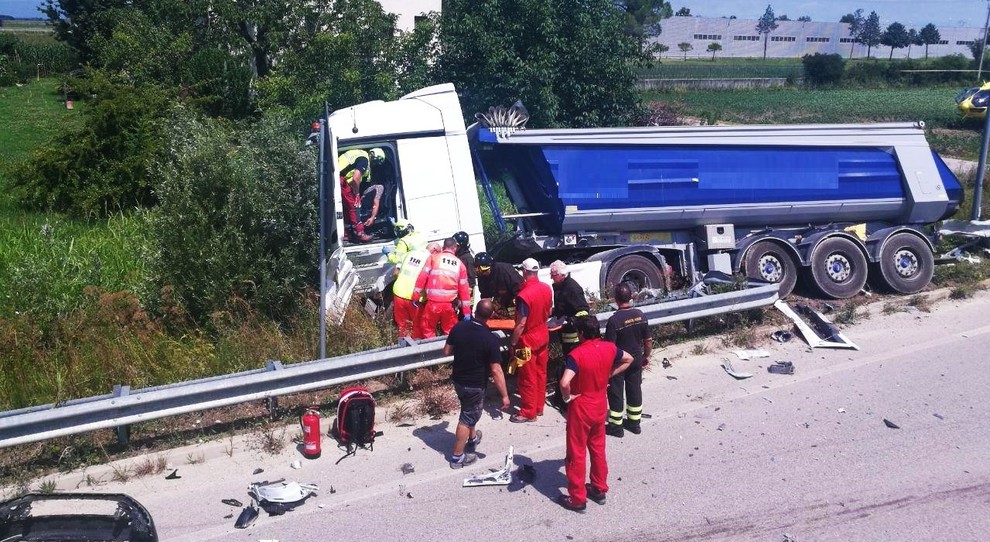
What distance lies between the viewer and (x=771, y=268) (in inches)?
431

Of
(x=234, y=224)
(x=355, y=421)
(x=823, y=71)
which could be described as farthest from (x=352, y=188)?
(x=823, y=71)

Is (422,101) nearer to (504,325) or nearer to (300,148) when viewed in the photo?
(300,148)

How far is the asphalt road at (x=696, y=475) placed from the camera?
A: 5.66m

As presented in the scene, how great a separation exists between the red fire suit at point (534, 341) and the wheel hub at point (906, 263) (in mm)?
6265

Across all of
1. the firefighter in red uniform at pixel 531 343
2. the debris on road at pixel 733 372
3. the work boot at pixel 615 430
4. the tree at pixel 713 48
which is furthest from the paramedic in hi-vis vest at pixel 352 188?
the tree at pixel 713 48

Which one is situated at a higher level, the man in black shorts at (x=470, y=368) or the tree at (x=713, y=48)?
the tree at (x=713, y=48)

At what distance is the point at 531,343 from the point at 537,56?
8444mm

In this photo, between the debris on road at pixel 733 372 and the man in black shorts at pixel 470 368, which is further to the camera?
the debris on road at pixel 733 372

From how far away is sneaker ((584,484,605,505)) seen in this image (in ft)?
19.6

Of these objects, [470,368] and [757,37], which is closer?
[470,368]

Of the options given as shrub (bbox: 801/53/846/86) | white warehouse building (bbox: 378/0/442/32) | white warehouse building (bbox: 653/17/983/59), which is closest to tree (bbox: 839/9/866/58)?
white warehouse building (bbox: 653/17/983/59)

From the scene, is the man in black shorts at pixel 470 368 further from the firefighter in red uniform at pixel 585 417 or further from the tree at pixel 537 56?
the tree at pixel 537 56

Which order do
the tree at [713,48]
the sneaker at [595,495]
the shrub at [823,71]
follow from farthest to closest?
the tree at [713,48] < the shrub at [823,71] < the sneaker at [595,495]

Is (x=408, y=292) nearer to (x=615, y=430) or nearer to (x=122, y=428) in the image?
(x=615, y=430)
